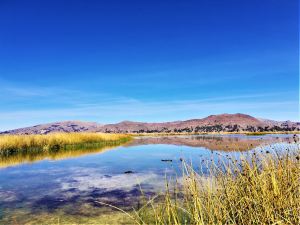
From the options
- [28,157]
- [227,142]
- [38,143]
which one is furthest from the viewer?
[227,142]

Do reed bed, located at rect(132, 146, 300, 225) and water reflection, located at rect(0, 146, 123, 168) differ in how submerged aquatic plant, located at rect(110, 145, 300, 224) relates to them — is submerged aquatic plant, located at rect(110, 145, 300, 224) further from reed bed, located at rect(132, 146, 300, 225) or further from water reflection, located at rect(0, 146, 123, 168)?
water reflection, located at rect(0, 146, 123, 168)

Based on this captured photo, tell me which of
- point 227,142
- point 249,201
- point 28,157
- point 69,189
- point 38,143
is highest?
point 38,143

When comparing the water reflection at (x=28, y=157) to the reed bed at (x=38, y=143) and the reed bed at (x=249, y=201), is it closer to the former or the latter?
the reed bed at (x=38, y=143)

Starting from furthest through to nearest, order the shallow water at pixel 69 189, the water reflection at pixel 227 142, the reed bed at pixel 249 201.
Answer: the water reflection at pixel 227 142 → the shallow water at pixel 69 189 → the reed bed at pixel 249 201

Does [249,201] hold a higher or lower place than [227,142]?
lower

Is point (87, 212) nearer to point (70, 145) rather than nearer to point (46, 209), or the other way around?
point (46, 209)

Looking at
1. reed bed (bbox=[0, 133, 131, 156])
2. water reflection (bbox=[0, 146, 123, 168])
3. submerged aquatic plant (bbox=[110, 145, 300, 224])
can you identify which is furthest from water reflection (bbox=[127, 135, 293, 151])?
water reflection (bbox=[0, 146, 123, 168])

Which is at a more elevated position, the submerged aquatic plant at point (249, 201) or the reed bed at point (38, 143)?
the reed bed at point (38, 143)

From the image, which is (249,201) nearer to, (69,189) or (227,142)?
(69,189)

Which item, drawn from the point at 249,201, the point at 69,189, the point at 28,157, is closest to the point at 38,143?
the point at 28,157

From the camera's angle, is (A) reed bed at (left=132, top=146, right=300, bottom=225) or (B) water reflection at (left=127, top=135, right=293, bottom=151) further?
(B) water reflection at (left=127, top=135, right=293, bottom=151)

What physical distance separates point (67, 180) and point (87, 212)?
4245 millimetres

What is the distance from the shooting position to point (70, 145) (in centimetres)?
2525

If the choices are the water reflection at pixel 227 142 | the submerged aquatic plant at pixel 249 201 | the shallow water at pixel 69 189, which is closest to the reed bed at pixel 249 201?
the submerged aquatic plant at pixel 249 201
